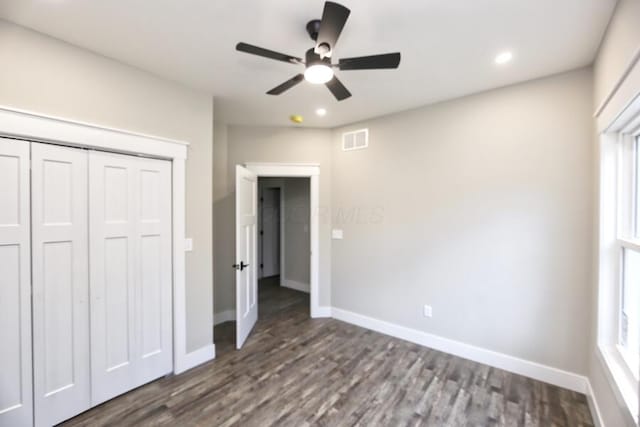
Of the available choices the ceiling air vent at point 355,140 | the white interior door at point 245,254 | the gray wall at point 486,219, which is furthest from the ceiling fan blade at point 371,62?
the ceiling air vent at point 355,140

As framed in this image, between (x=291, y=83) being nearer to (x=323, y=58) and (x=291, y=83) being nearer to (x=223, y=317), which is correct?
(x=323, y=58)

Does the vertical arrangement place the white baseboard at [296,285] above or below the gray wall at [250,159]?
below

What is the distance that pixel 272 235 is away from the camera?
633 cm

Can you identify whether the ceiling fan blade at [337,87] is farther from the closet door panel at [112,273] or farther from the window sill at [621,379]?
the window sill at [621,379]

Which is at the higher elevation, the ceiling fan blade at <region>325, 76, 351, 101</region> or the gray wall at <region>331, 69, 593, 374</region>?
the ceiling fan blade at <region>325, 76, 351, 101</region>

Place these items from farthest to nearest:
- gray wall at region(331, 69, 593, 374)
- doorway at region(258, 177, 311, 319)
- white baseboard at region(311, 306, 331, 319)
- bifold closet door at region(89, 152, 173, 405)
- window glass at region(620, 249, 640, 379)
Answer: doorway at region(258, 177, 311, 319)
white baseboard at region(311, 306, 331, 319)
gray wall at region(331, 69, 593, 374)
bifold closet door at region(89, 152, 173, 405)
window glass at region(620, 249, 640, 379)

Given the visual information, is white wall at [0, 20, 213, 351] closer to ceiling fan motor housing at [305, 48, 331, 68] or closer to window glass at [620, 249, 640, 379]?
ceiling fan motor housing at [305, 48, 331, 68]

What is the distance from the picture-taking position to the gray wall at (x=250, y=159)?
3.81 m

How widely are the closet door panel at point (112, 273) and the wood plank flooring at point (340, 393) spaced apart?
8.7 inches

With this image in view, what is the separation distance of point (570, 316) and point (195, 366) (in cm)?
343

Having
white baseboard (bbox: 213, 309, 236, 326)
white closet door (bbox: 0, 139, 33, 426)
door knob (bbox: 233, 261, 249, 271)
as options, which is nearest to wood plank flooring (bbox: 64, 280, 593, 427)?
white closet door (bbox: 0, 139, 33, 426)

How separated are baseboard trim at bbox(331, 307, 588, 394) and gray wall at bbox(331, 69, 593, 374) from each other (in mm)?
61

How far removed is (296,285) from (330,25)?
477 cm

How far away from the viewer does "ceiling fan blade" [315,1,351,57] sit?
1.29 m
